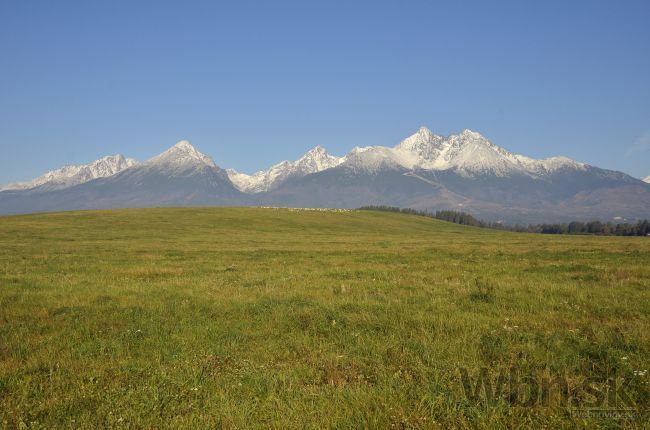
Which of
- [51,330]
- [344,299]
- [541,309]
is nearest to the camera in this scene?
[51,330]

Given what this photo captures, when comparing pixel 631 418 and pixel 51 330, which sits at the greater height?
pixel 631 418

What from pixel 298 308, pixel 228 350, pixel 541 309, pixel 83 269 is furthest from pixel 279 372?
pixel 83 269

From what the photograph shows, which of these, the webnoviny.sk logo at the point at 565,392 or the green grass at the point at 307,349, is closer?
the webnoviny.sk logo at the point at 565,392

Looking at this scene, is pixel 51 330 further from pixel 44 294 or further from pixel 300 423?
pixel 300 423

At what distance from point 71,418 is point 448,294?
1122cm

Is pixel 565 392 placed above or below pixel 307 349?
above

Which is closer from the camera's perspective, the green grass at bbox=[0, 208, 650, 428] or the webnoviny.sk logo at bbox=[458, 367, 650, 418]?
the webnoviny.sk logo at bbox=[458, 367, 650, 418]

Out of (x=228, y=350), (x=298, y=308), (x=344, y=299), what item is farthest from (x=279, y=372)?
(x=344, y=299)

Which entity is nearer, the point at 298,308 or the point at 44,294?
the point at 298,308

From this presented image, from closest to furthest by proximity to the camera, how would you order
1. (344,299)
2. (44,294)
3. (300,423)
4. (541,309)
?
(300,423) → (541,309) → (344,299) → (44,294)

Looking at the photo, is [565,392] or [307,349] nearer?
[565,392]

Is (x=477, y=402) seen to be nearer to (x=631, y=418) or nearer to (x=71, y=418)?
(x=631, y=418)

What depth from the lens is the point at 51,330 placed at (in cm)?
1064

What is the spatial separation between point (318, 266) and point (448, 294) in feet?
37.5
